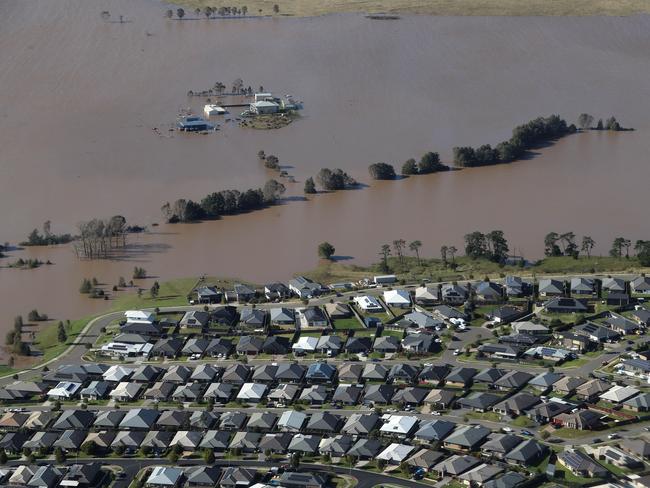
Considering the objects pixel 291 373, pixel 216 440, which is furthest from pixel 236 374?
pixel 216 440

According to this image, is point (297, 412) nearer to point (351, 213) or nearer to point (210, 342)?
point (210, 342)

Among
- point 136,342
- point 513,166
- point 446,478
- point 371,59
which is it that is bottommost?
point 446,478

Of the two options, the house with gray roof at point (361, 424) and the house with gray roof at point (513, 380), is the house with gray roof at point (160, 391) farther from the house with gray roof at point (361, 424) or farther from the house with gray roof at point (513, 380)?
the house with gray roof at point (513, 380)

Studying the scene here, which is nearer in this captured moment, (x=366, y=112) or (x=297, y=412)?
(x=297, y=412)

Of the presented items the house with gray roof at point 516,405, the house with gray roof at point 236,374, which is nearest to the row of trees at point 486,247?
the house with gray roof at point 516,405

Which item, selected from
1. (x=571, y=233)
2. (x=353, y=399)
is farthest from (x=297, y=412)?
(x=571, y=233)

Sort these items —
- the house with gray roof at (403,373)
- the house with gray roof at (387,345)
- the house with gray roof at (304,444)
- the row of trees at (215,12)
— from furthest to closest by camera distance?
the row of trees at (215,12) < the house with gray roof at (387,345) < the house with gray roof at (403,373) < the house with gray roof at (304,444)

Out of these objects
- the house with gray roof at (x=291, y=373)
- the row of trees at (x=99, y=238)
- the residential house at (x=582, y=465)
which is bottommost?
the residential house at (x=582, y=465)

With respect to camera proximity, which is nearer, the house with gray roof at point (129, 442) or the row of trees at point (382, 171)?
the house with gray roof at point (129, 442)
